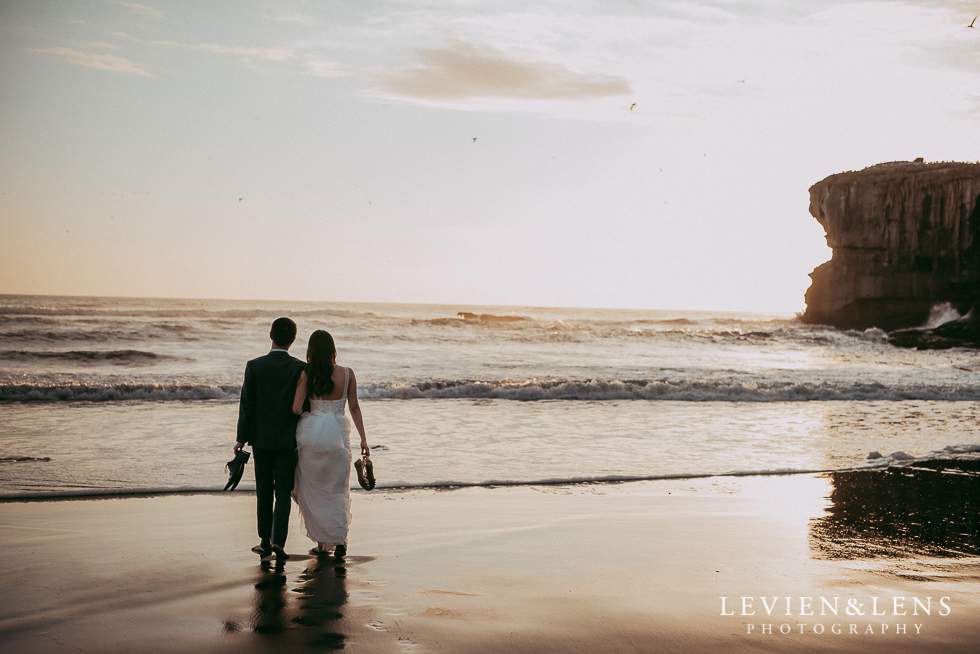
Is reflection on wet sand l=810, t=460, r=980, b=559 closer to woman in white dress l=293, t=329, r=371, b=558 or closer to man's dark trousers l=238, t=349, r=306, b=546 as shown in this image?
woman in white dress l=293, t=329, r=371, b=558

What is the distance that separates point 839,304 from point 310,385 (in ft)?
165

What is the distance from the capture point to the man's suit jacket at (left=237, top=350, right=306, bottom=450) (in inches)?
175

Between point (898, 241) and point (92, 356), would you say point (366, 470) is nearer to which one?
point (92, 356)

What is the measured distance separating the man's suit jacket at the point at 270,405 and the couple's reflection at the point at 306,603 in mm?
818

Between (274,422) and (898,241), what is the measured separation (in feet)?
162

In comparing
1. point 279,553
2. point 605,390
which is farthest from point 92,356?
point 279,553

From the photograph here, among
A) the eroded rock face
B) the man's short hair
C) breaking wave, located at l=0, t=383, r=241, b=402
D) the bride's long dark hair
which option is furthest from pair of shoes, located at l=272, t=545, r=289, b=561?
the eroded rock face

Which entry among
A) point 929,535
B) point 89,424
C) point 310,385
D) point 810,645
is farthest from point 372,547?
point 89,424

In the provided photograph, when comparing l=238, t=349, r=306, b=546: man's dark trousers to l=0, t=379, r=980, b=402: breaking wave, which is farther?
l=0, t=379, r=980, b=402: breaking wave

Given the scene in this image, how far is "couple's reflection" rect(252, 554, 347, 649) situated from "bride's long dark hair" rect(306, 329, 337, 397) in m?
1.15

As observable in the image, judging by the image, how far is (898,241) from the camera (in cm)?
4419

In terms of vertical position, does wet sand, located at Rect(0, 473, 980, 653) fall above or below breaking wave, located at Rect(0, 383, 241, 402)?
above

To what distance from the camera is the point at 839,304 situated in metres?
47.3

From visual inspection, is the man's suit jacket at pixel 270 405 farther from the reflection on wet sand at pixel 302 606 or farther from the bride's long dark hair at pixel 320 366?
the reflection on wet sand at pixel 302 606
